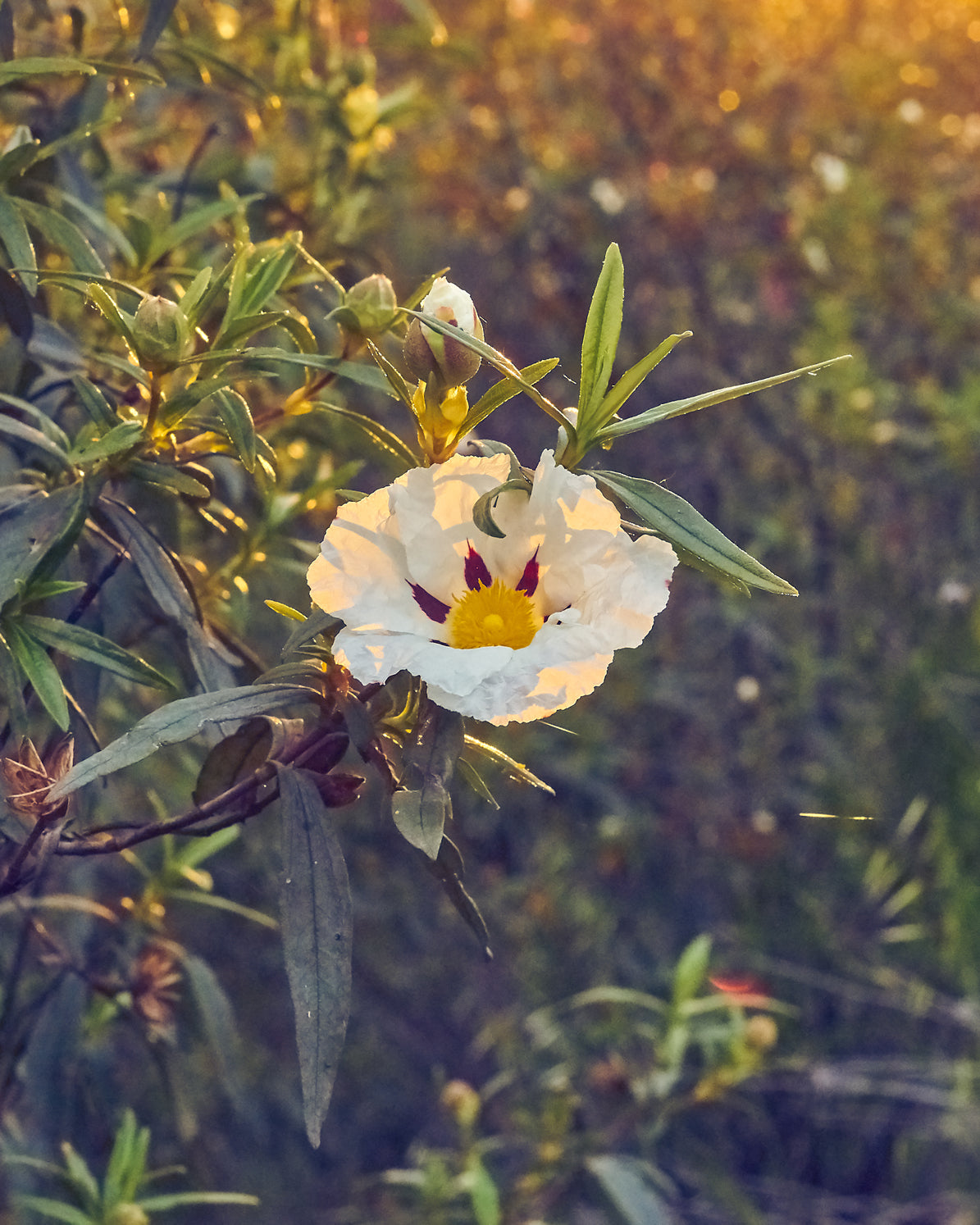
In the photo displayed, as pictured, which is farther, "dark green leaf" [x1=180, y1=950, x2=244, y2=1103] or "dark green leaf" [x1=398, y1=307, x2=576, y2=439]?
"dark green leaf" [x1=180, y1=950, x2=244, y2=1103]

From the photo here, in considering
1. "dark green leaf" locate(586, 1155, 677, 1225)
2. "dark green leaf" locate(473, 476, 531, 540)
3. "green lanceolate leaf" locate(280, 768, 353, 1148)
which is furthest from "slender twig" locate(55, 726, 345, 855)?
"dark green leaf" locate(586, 1155, 677, 1225)

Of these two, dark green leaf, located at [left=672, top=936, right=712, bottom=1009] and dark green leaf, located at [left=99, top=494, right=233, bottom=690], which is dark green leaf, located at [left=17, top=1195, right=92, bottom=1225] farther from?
dark green leaf, located at [left=672, top=936, right=712, bottom=1009]

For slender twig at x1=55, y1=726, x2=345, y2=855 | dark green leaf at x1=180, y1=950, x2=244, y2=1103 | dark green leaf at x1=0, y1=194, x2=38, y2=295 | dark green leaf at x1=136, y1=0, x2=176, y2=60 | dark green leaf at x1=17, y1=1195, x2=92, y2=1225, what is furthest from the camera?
dark green leaf at x1=180, y1=950, x2=244, y2=1103

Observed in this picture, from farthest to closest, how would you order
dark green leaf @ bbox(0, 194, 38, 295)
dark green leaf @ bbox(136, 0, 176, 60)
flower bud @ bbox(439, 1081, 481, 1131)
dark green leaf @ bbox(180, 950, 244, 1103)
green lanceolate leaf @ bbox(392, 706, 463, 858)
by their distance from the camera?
flower bud @ bbox(439, 1081, 481, 1131) → dark green leaf @ bbox(180, 950, 244, 1103) → dark green leaf @ bbox(136, 0, 176, 60) → dark green leaf @ bbox(0, 194, 38, 295) → green lanceolate leaf @ bbox(392, 706, 463, 858)

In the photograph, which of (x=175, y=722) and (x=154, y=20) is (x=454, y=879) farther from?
(x=154, y=20)

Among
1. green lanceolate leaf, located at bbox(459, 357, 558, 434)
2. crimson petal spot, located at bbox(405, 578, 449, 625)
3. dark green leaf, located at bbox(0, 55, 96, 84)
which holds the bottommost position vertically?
crimson petal spot, located at bbox(405, 578, 449, 625)

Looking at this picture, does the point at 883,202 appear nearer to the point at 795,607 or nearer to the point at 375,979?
the point at 795,607

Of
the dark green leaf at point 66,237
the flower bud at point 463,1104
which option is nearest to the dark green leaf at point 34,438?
the dark green leaf at point 66,237
